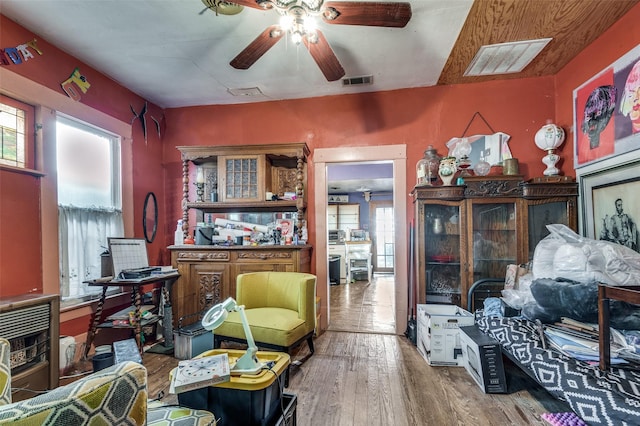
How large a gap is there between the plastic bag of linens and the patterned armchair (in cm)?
233

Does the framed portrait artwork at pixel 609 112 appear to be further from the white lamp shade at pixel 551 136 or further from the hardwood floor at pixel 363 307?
the hardwood floor at pixel 363 307

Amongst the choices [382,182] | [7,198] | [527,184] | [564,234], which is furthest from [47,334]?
[382,182]

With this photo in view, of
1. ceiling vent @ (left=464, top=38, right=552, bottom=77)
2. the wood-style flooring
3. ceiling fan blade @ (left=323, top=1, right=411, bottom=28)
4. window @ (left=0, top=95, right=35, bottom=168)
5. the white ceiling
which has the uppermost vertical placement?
the white ceiling

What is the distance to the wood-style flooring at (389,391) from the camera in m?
1.82

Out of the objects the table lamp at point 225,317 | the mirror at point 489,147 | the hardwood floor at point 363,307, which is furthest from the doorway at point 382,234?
the table lamp at point 225,317

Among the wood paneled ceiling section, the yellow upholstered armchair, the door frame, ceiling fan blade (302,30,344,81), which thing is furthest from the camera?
the door frame

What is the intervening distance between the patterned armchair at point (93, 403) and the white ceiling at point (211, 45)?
7.68ft

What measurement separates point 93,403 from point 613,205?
3297 mm

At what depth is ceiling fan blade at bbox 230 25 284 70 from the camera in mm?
1797

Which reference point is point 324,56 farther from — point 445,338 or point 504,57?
point 445,338

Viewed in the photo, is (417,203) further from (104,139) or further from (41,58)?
(41,58)

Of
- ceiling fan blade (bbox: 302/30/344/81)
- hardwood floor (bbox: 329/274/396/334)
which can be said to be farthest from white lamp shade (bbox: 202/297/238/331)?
hardwood floor (bbox: 329/274/396/334)

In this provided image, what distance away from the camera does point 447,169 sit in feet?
9.64

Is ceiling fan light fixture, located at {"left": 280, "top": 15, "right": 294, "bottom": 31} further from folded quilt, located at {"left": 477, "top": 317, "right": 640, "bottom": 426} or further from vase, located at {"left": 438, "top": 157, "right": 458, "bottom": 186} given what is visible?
folded quilt, located at {"left": 477, "top": 317, "right": 640, "bottom": 426}
